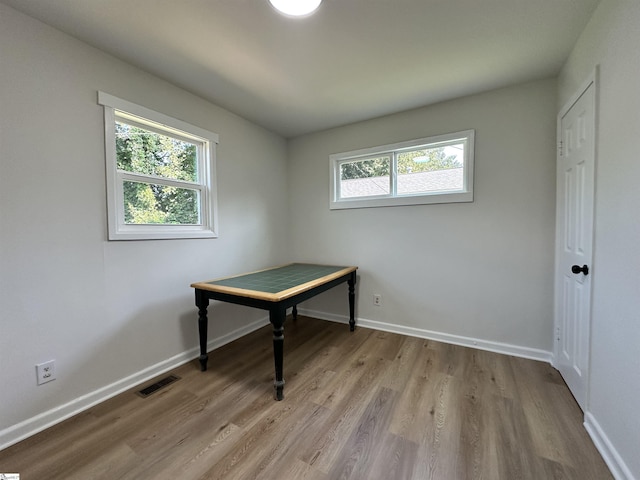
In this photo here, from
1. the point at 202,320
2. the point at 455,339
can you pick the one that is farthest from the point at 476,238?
the point at 202,320

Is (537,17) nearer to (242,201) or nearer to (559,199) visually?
(559,199)

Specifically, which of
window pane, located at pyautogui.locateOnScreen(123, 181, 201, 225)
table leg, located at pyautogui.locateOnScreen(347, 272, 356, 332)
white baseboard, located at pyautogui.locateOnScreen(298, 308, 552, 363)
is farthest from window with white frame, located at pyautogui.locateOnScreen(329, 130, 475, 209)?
window pane, located at pyautogui.locateOnScreen(123, 181, 201, 225)

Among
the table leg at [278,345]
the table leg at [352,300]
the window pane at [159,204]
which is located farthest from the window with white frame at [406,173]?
the table leg at [278,345]

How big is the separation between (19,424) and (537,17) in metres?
3.70

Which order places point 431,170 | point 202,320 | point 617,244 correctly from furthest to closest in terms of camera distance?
1. point 431,170
2. point 202,320
3. point 617,244

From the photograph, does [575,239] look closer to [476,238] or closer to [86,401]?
[476,238]

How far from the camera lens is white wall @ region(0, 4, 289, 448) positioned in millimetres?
1403

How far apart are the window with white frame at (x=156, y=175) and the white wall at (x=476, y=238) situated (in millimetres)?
1425

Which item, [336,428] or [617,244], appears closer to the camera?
[617,244]

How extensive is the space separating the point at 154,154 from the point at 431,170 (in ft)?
8.37

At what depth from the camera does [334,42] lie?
65.5 inches

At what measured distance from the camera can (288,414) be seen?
1.61 meters

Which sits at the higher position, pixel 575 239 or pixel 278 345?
pixel 575 239

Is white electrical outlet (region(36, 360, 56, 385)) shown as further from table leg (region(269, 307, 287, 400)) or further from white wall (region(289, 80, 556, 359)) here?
white wall (region(289, 80, 556, 359))
